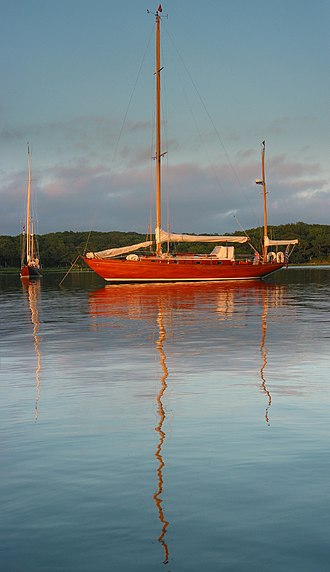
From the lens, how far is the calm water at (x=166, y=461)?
6.60m

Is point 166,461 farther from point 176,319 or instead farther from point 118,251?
A: point 118,251

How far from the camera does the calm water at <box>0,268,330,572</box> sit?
660 centimetres

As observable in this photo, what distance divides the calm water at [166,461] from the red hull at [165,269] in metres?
51.6

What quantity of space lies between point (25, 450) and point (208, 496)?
9.90ft

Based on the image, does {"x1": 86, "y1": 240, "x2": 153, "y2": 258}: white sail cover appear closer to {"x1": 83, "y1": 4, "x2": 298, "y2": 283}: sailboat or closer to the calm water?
{"x1": 83, "y1": 4, "x2": 298, "y2": 283}: sailboat

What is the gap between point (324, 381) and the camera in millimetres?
15148

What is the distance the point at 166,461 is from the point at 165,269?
64.3 m

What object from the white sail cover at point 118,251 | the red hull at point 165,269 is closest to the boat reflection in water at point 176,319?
the red hull at point 165,269

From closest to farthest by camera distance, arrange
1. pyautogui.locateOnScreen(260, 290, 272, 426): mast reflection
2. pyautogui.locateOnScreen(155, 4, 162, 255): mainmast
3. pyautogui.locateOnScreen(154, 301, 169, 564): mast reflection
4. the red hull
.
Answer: pyautogui.locateOnScreen(154, 301, 169, 564): mast reflection
pyautogui.locateOnScreen(260, 290, 272, 426): mast reflection
pyautogui.locateOnScreen(155, 4, 162, 255): mainmast
the red hull

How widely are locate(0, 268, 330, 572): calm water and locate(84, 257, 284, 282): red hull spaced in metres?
51.6

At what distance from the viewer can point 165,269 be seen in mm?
73438

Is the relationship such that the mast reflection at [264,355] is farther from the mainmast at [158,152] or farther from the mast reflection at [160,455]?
the mainmast at [158,152]

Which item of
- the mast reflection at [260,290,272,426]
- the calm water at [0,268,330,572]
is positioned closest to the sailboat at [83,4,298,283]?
the mast reflection at [260,290,272,426]

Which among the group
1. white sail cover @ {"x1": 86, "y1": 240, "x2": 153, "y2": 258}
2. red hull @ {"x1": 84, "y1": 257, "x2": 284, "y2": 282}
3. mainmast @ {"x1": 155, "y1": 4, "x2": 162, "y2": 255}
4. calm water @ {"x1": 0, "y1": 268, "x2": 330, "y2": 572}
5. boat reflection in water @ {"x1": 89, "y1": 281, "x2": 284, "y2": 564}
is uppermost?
mainmast @ {"x1": 155, "y1": 4, "x2": 162, "y2": 255}
